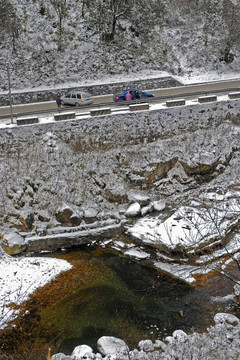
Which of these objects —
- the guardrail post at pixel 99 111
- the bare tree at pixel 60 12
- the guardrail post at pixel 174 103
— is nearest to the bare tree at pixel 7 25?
the bare tree at pixel 60 12

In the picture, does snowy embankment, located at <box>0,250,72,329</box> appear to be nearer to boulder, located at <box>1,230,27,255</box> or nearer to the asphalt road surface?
boulder, located at <box>1,230,27,255</box>

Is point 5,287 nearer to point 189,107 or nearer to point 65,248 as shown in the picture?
point 65,248

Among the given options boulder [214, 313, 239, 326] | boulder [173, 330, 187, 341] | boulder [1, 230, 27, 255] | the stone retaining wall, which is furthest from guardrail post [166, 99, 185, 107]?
boulder [173, 330, 187, 341]

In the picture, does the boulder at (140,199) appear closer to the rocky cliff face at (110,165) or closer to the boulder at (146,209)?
the rocky cliff face at (110,165)

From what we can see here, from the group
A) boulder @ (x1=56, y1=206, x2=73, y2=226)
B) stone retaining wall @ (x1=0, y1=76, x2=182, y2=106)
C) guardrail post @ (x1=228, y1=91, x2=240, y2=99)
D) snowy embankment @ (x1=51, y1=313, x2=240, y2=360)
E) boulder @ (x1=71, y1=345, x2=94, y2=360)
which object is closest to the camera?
snowy embankment @ (x1=51, y1=313, x2=240, y2=360)

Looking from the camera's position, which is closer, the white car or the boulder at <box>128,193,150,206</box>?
the boulder at <box>128,193,150,206</box>
